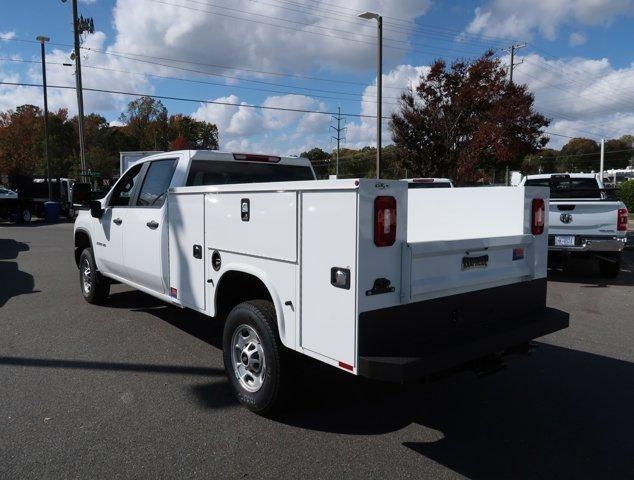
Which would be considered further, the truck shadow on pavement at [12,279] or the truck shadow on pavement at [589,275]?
the truck shadow on pavement at [589,275]

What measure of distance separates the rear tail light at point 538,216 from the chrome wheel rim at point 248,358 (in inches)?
93.3

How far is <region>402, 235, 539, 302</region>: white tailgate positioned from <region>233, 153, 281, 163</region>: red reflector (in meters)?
2.84

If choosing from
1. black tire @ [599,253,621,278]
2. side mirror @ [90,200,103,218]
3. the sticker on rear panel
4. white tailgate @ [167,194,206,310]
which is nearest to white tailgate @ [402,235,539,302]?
the sticker on rear panel

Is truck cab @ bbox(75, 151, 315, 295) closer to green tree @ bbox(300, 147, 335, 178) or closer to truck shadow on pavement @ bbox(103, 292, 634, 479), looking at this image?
truck shadow on pavement @ bbox(103, 292, 634, 479)

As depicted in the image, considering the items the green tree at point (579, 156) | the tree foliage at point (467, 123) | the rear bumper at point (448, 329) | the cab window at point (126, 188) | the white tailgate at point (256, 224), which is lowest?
the rear bumper at point (448, 329)

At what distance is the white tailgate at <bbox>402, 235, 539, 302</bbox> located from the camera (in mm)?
3307

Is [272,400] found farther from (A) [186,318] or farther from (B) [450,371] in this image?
(A) [186,318]

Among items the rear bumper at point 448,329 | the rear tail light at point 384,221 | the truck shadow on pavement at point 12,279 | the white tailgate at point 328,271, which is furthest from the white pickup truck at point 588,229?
the truck shadow on pavement at point 12,279

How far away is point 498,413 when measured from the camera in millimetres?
4082

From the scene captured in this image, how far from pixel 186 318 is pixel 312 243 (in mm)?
4131

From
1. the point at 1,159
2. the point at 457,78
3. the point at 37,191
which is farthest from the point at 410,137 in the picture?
the point at 1,159

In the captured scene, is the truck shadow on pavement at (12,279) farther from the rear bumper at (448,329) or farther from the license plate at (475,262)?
the license plate at (475,262)

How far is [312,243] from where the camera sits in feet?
10.9

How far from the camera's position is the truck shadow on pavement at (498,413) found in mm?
3367
